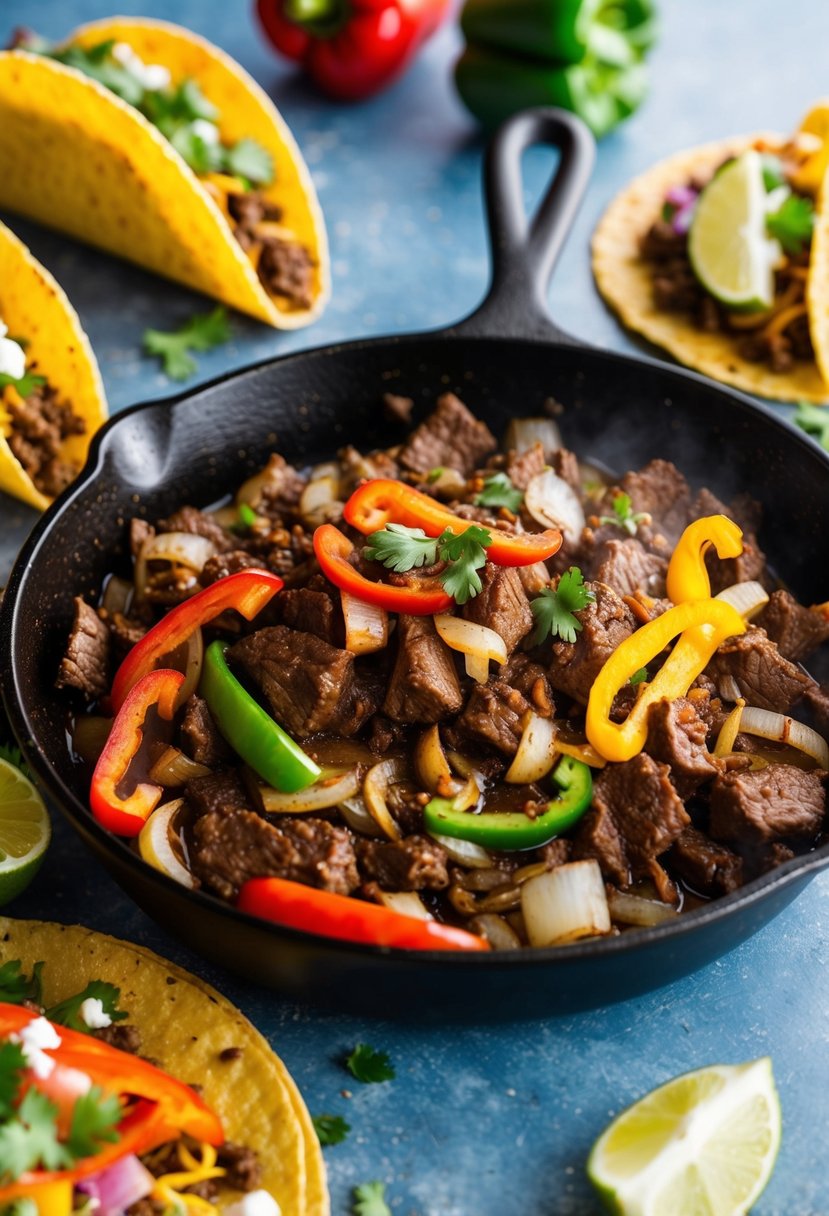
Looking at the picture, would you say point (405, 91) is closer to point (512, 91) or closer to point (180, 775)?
point (512, 91)

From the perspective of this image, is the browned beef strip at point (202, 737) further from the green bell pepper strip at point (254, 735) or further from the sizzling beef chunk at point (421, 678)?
the sizzling beef chunk at point (421, 678)

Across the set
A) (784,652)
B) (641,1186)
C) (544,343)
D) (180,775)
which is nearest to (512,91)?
(544,343)

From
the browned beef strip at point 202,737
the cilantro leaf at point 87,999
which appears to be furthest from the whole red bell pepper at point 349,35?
the cilantro leaf at point 87,999

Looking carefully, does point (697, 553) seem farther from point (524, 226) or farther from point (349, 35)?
→ point (349, 35)

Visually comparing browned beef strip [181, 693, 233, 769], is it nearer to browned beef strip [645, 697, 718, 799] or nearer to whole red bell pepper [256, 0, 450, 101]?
browned beef strip [645, 697, 718, 799]

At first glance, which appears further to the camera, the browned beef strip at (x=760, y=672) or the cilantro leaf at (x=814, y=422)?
the cilantro leaf at (x=814, y=422)

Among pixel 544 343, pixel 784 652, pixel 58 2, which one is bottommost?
pixel 784 652
